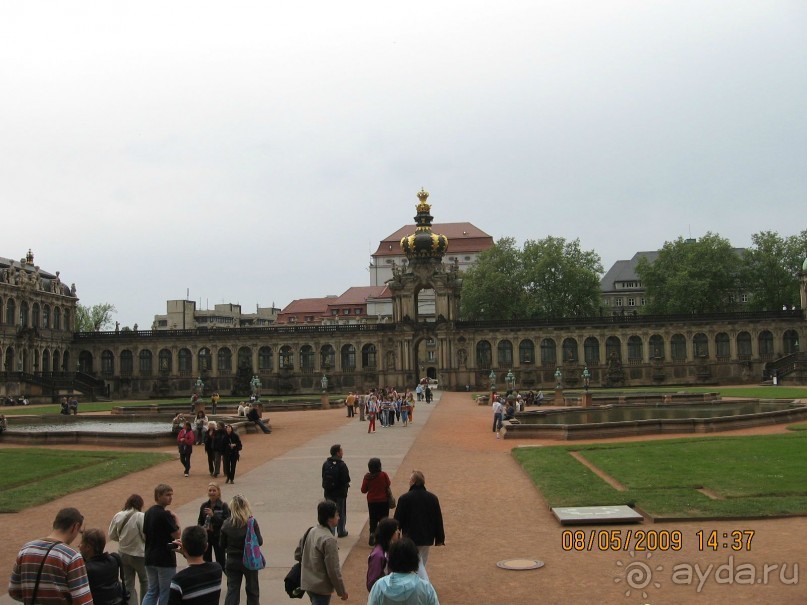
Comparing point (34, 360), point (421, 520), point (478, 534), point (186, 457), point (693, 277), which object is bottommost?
point (478, 534)

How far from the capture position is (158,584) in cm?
1113

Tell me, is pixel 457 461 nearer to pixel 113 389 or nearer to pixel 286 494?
pixel 286 494

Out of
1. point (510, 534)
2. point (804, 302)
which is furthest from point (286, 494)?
point (804, 302)

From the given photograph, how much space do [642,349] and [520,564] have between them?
76.2 m

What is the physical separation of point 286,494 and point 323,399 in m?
40.8

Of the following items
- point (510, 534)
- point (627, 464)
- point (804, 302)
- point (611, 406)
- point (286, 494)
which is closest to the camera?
point (510, 534)

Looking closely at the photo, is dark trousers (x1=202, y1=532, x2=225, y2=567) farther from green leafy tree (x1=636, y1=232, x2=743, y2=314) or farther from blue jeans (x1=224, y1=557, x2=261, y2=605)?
green leafy tree (x1=636, y1=232, x2=743, y2=314)

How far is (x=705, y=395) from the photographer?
54.4 meters

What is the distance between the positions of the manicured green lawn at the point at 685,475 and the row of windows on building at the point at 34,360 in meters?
68.7

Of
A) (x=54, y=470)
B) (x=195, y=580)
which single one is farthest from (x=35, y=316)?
(x=195, y=580)

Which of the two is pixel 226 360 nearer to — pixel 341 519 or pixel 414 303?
pixel 414 303

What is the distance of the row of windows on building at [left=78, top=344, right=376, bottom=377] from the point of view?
90375mm

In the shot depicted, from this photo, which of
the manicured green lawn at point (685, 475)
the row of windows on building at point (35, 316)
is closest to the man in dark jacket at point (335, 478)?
the manicured green lawn at point (685, 475)

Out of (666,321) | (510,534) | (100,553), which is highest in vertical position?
(666,321)
